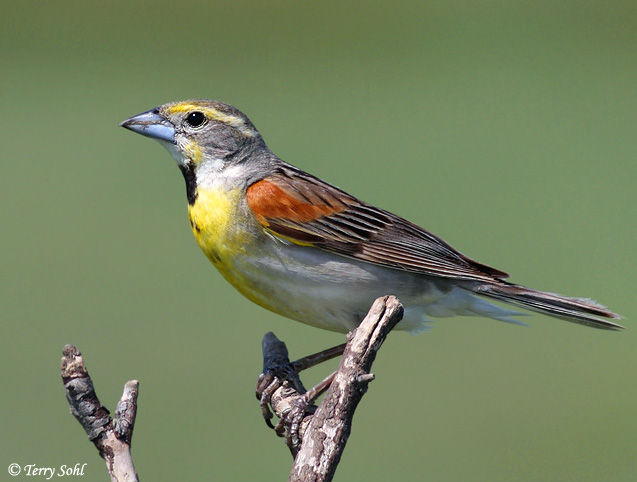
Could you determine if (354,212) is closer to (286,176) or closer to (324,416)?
(286,176)

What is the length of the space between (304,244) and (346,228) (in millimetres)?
227

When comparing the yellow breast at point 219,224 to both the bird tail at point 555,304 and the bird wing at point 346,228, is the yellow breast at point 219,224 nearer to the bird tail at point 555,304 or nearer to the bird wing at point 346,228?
the bird wing at point 346,228

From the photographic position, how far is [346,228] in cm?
338

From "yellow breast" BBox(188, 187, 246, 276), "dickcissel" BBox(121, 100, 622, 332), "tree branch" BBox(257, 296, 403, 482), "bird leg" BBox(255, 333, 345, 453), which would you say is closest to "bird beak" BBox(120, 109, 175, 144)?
"dickcissel" BBox(121, 100, 622, 332)

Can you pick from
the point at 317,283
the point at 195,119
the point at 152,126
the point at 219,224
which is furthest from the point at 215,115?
the point at 317,283

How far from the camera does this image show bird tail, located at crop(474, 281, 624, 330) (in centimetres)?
332

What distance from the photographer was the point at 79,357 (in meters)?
2.21

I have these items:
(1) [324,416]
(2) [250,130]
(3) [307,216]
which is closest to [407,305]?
(3) [307,216]

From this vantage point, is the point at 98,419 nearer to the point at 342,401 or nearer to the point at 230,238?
the point at 342,401

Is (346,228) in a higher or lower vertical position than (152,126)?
lower

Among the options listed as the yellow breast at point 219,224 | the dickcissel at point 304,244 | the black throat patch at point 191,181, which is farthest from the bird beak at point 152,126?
the yellow breast at point 219,224

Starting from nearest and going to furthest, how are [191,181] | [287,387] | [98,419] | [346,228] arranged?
1. [98,419]
2. [287,387]
3. [346,228]
4. [191,181]

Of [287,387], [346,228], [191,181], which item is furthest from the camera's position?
[191,181]

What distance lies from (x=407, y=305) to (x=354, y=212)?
1.49 feet
